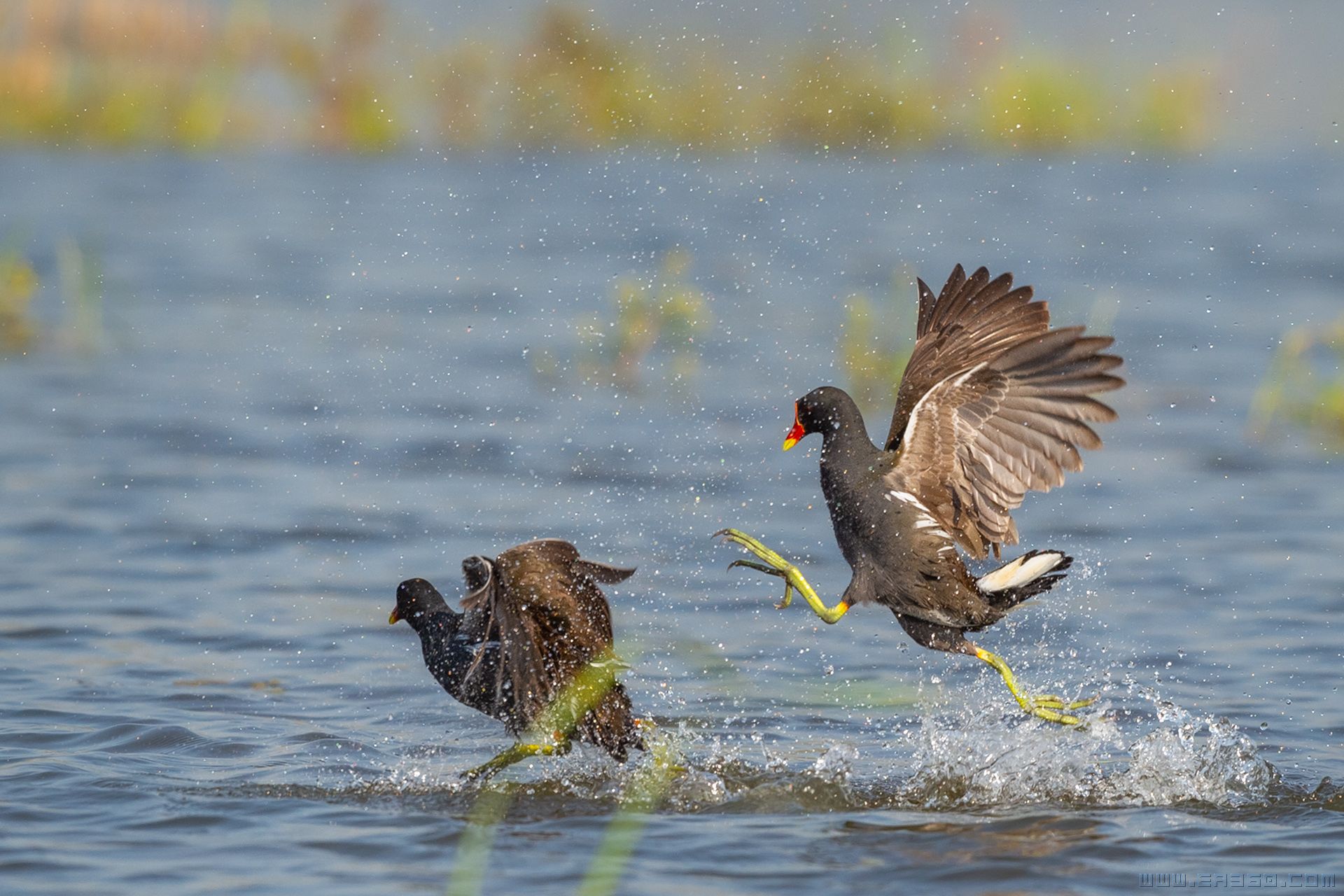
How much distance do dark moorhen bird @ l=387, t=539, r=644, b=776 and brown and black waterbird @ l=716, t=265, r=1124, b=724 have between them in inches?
16.8

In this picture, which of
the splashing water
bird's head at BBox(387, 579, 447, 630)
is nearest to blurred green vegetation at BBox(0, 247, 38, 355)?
bird's head at BBox(387, 579, 447, 630)

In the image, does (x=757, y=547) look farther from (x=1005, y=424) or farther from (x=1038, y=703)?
(x=1038, y=703)

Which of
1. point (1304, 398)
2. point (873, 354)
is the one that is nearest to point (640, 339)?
point (873, 354)

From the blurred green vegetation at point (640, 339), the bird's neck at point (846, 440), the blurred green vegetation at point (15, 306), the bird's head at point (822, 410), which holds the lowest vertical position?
the bird's neck at point (846, 440)

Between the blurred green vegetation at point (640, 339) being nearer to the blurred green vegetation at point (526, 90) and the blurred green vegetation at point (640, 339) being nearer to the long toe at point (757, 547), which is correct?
the long toe at point (757, 547)

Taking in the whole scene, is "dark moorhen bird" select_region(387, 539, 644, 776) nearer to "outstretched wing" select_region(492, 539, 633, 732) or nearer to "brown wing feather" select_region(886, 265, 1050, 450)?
"outstretched wing" select_region(492, 539, 633, 732)

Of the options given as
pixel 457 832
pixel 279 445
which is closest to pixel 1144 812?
pixel 457 832

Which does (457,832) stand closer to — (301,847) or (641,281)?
(301,847)

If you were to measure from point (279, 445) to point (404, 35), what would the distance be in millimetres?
10656

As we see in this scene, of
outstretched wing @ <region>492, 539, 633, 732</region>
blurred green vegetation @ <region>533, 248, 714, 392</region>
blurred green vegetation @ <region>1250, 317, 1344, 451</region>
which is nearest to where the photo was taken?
outstretched wing @ <region>492, 539, 633, 732</region>

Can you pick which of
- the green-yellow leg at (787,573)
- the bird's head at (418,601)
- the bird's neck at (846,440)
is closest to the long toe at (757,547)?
the green-yellow leg at (787,573)

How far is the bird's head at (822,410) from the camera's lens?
4746 mm

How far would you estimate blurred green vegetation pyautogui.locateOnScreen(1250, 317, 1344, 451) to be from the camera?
8.66 metres

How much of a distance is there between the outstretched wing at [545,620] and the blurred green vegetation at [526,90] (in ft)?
45.2
